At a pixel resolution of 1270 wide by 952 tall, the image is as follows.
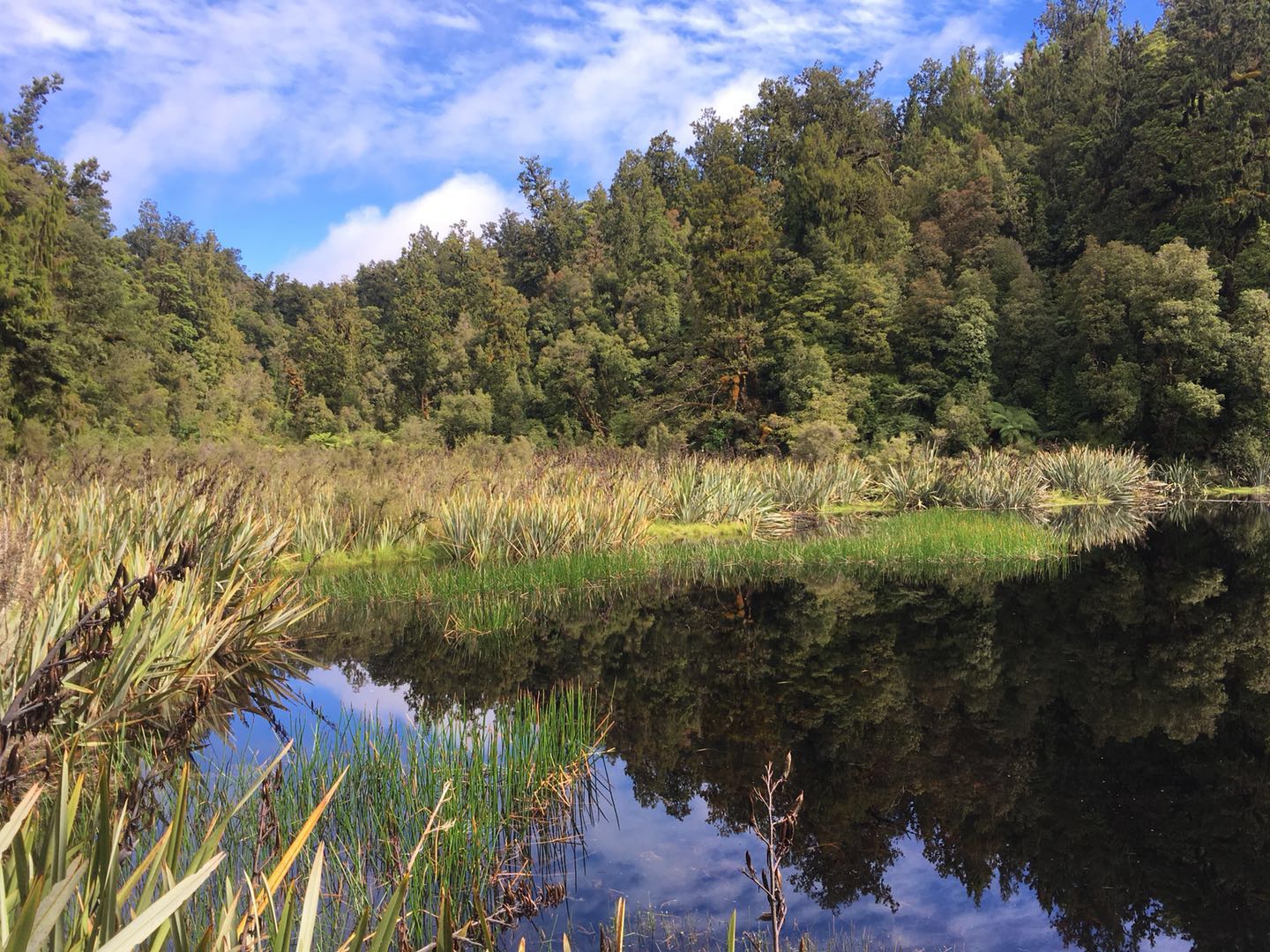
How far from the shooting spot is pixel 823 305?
30719 mm

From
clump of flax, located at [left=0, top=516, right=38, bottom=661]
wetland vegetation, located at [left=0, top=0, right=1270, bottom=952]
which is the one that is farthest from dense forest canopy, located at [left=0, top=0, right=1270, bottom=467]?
clump of flax, located at [left=0, top=516, right=38, bottom=661]

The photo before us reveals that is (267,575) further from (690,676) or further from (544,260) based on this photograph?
(544,260)

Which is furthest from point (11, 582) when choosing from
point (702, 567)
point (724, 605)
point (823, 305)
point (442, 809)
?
point (823, 305)

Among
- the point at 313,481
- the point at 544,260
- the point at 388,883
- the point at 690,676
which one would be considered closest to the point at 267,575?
the point at 313,481

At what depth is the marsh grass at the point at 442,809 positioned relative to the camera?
3104 mm

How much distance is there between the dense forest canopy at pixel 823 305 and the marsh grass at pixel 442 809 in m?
19.3

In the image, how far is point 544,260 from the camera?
4722 cm

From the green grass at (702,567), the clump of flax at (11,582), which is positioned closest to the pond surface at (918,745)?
the green grass at (702,567)

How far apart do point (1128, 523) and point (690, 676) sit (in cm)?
1297

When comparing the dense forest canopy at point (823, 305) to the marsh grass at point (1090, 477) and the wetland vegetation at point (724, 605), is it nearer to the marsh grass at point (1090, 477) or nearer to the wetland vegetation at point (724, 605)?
the wetland vegetation at point (724, 605)

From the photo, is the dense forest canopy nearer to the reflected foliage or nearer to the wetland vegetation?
the wetland vegetation

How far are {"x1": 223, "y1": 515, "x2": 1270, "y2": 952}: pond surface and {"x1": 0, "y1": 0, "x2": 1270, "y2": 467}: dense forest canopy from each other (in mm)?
15618

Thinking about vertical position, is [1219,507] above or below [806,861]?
above

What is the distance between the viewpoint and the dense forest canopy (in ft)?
81.4
